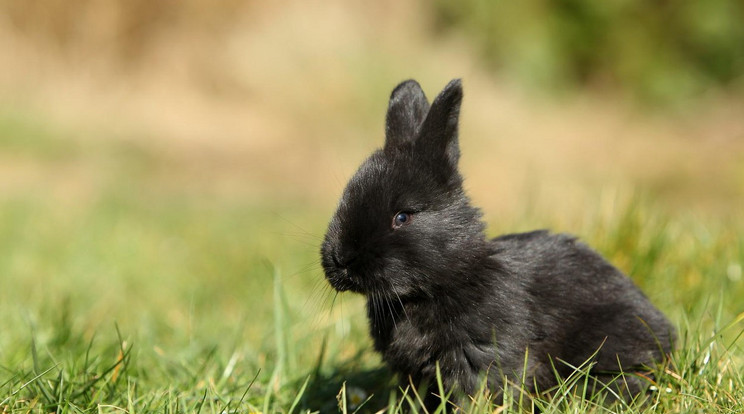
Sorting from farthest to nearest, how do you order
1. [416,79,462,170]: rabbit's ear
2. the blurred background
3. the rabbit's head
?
the blurred background → [416,79,462,170]: rabbit's ear → the rabbit's head

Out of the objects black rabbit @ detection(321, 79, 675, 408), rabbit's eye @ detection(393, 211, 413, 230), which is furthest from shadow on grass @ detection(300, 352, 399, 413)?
rabbit's eye @ detection(393, 211, 413, 230)

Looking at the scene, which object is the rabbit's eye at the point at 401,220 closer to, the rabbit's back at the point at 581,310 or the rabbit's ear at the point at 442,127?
the rabbit's ear at the point at 442,127

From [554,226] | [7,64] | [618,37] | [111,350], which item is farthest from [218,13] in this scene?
[111,350]

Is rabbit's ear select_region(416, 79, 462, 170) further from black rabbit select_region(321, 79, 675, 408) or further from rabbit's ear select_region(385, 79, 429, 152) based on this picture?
rabbit's ear select_region(385, 79, 429, 152)

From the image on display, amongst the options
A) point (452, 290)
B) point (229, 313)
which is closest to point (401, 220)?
point (452, 290)

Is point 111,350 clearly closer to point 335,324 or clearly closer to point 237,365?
point 237,365

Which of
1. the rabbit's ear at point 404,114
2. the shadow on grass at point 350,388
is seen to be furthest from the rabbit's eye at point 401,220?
the shadow on grass at point 350,388
